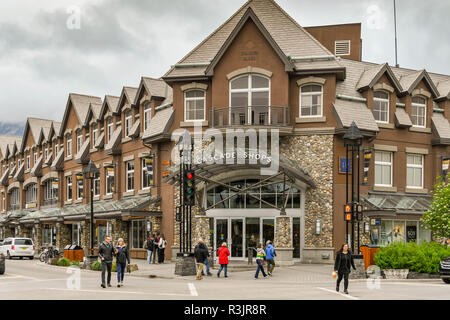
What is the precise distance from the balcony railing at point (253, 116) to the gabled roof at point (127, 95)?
9581mm

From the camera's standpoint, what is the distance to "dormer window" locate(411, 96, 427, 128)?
119 ft

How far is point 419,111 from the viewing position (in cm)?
3662

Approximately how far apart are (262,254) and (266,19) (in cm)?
1565

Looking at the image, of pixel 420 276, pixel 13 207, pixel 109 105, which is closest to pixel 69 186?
pixel 109 105

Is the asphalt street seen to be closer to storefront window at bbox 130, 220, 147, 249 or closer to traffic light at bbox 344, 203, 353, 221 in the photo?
traffic light at bbox 344, 203, 353, 221

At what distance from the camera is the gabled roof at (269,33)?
112ft

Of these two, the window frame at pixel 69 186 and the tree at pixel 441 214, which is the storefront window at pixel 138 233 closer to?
the window frame at pixel 69 186

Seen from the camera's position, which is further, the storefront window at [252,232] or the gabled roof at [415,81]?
the gabled roof at [415,81]

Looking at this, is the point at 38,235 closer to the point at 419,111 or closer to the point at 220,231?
the point at 220,231

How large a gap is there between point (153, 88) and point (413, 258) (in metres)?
20.1

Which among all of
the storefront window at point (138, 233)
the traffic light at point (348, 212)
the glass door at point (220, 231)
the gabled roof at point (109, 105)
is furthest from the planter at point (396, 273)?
the gabled roof at point (109, 105)

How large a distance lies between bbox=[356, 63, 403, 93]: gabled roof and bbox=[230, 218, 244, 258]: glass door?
1020 cm
